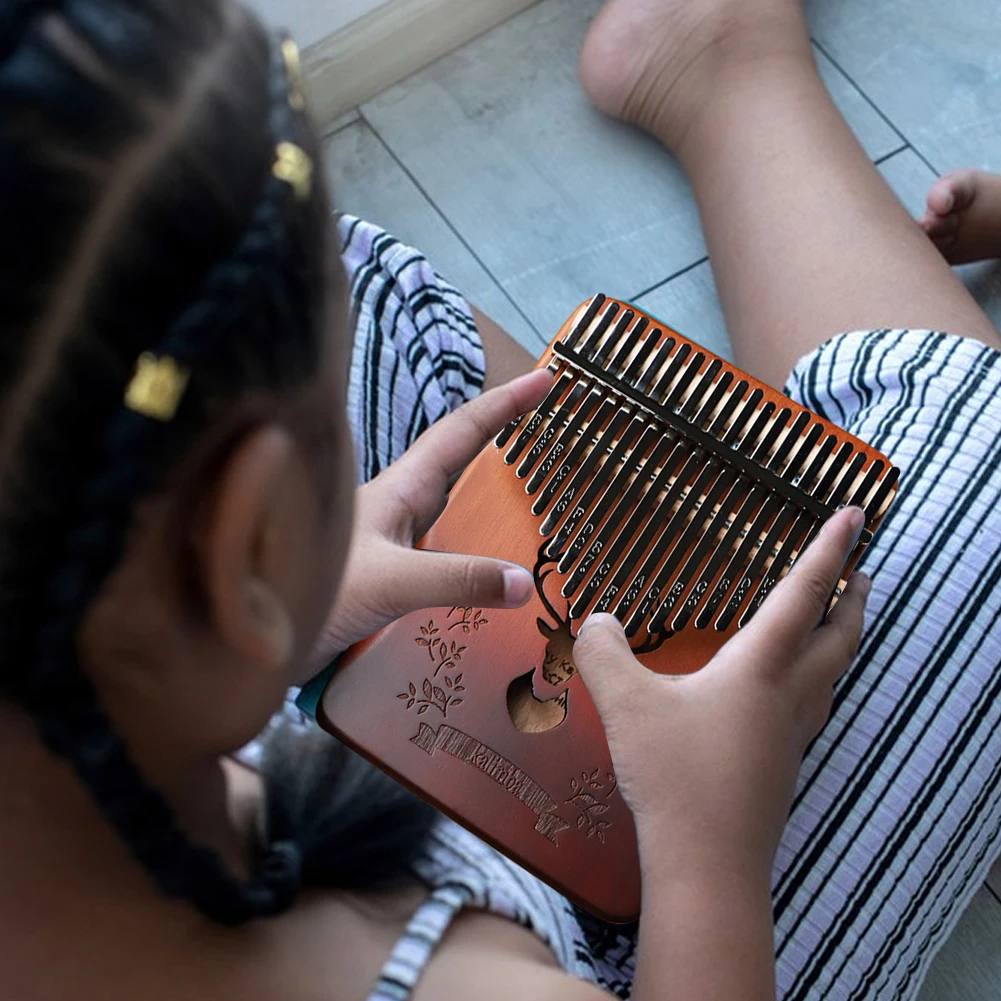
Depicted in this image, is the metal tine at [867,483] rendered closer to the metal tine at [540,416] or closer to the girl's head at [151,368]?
the metal tine at [540,416]

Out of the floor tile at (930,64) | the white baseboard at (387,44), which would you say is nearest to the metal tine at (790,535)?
the floor tile at (930,64)

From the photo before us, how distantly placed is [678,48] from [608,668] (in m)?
0.83

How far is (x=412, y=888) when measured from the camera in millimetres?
591

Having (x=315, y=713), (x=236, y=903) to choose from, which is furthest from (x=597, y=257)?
(x=236, y=903)

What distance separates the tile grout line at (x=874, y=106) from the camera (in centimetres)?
129

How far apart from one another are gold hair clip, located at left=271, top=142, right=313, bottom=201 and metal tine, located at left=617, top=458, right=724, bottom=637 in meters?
0.45

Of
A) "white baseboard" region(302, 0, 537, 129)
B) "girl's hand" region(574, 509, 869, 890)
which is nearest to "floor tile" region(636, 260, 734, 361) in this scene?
"white baseboard" region(302, 0, 537, 129)

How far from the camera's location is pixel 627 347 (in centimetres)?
75

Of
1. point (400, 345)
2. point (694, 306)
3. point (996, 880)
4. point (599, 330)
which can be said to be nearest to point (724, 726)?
point (599, 330)

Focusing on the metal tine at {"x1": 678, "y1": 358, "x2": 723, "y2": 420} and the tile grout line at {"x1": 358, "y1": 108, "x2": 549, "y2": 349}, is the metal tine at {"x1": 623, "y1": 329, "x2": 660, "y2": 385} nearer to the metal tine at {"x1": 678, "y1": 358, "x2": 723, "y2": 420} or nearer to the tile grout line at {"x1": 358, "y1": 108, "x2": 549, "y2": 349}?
the metal tine at {"x1": 678, "y1": 358, "x2": 723, "y2": 420}

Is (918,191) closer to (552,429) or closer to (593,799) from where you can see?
(552,429)

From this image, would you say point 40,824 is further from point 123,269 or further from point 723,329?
point 723,329

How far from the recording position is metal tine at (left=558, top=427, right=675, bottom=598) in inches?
28.3

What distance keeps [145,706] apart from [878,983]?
61 centimetres
